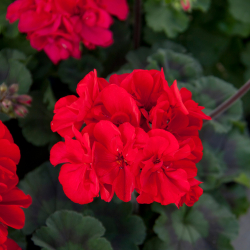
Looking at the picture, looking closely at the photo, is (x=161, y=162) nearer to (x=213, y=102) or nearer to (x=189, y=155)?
(x=189, y=155)

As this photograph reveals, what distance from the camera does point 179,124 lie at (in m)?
0.43

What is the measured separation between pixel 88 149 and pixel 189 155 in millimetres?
151

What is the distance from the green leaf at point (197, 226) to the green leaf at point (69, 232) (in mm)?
210

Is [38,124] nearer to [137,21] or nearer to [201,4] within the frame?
[137,21]

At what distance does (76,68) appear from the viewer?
3.11ft

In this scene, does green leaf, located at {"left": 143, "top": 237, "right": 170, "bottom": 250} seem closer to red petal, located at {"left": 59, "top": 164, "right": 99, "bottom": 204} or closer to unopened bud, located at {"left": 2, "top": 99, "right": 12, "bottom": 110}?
red petal, located at {"left": 59, "top": 164, "right": 99, "bottom": 204}

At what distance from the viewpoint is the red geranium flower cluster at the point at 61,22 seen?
2.02ft

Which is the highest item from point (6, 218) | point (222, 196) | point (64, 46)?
point (64, 46)

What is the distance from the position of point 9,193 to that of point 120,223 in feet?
1.12

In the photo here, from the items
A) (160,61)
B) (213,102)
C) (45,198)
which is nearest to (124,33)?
(160,61)

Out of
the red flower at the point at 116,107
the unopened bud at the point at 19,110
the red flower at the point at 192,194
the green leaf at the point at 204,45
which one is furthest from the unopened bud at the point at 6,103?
the green leaf at the point at 204,45

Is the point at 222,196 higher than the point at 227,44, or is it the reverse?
the point at 227,44

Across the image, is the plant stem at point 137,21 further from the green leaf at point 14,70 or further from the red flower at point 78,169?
the red flower at point 78,169

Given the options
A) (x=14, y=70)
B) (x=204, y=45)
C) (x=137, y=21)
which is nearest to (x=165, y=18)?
(x=137, y=21)
